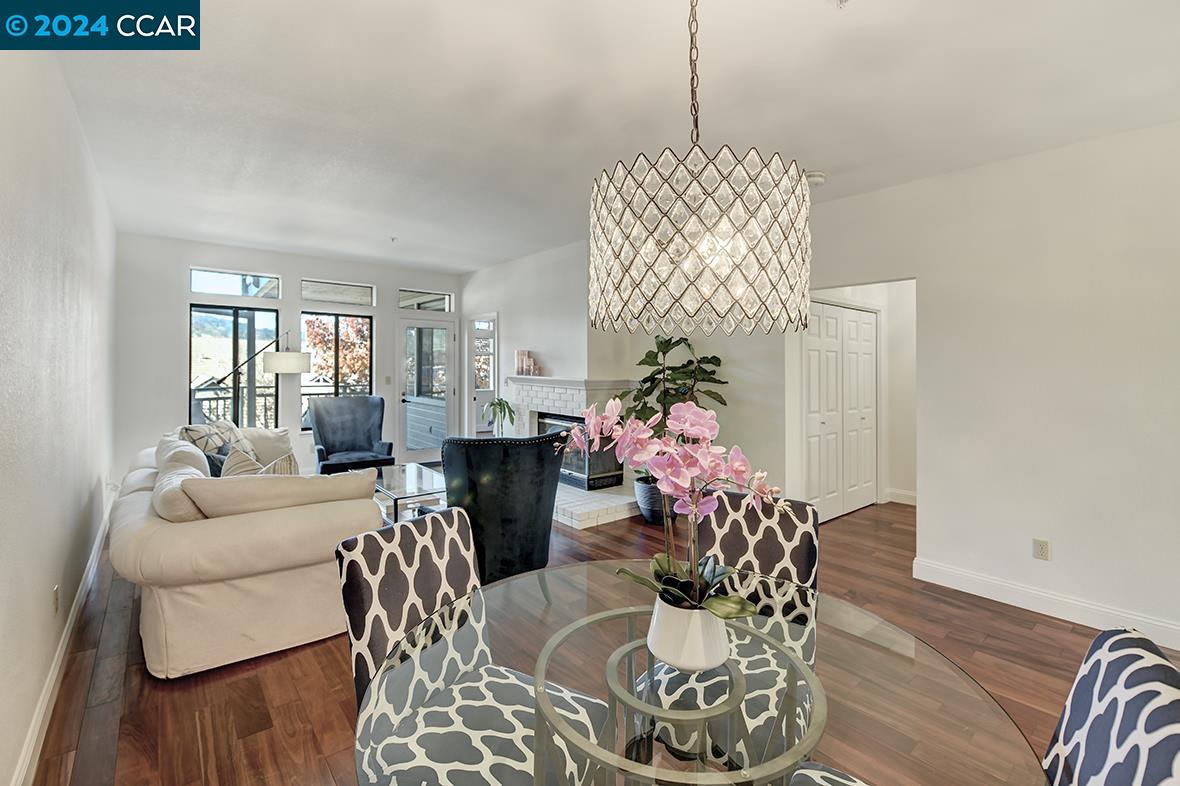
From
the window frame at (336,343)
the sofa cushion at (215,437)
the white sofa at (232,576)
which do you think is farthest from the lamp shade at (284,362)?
the white sofa at (232,576)

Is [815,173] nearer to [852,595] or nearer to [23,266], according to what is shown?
[852,595]

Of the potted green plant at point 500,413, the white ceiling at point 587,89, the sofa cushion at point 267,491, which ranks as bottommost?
the sofa cushion at point 267,491

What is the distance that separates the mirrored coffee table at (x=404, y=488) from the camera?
3.80 m

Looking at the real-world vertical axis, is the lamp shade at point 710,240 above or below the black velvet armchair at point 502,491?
above

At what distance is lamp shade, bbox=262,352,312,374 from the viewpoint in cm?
573

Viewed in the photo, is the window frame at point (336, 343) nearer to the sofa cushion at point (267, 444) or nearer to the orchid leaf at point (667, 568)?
the sofa cushion at point (267, 444)

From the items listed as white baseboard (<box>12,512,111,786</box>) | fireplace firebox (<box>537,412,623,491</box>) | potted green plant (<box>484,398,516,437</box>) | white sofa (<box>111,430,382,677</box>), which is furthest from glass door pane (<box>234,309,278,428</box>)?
white sofa (<box>111,430,382,677</box>)

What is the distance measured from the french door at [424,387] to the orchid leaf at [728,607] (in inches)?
254

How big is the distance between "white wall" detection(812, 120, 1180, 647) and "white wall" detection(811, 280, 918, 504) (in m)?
1.93

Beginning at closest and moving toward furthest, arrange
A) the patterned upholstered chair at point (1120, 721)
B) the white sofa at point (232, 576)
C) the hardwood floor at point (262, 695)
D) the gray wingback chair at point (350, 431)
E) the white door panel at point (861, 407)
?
1. the patterned upholstered chair at point (1120, 721)
2. the hardwood floor at point (262, 695)
3. the white sofa at point (232, 576)
4. the white door panel at point (861, 407)
5. the gray wingback chair at point (350, 431)

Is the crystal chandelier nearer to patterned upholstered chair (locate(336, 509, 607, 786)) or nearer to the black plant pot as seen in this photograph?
patterned upholstered chair (locate(336, 509, 607, 786))

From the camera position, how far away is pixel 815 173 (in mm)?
3406

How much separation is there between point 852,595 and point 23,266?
408cm

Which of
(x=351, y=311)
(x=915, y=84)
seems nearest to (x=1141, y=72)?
(x=915, y=84)
